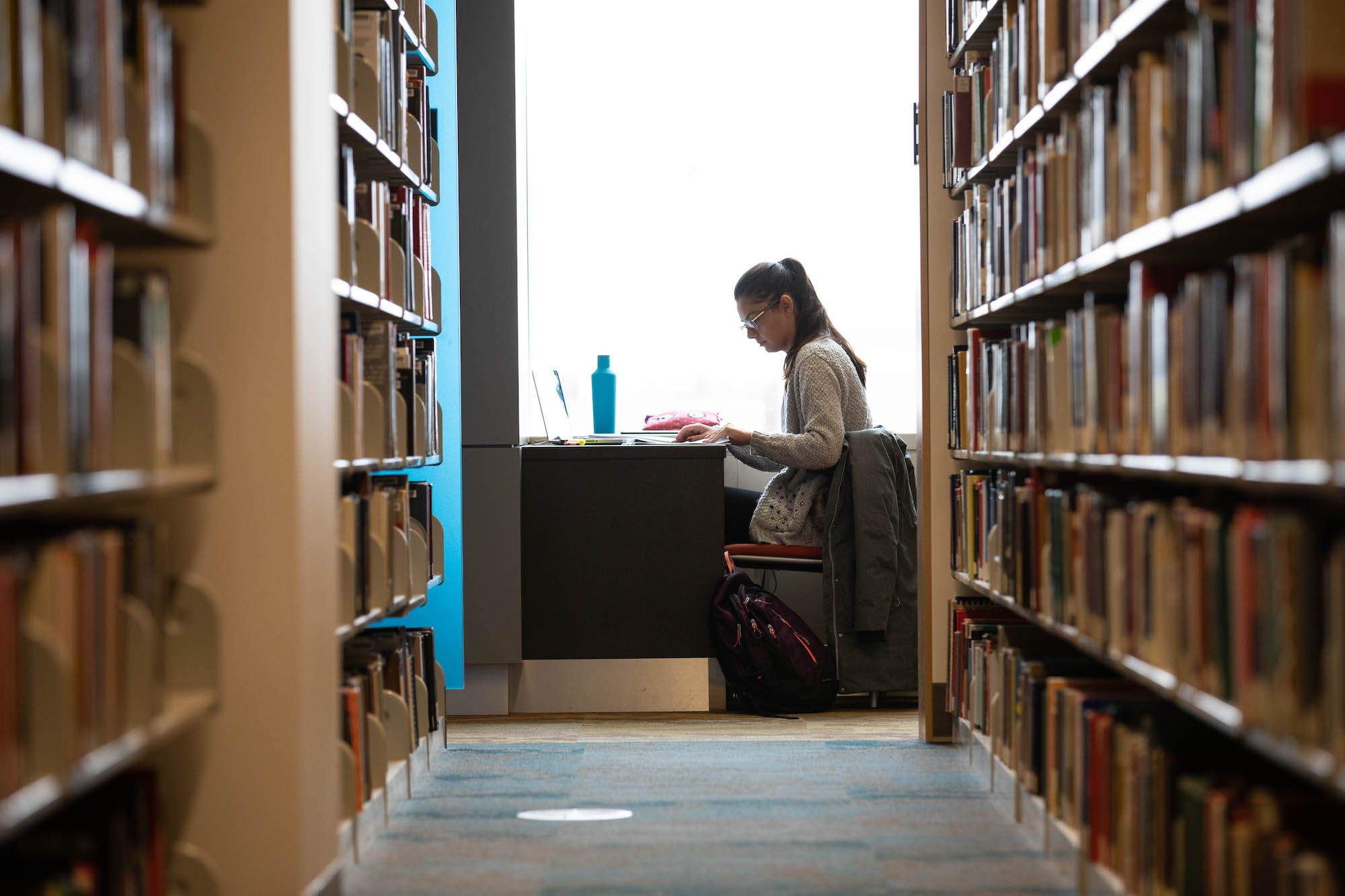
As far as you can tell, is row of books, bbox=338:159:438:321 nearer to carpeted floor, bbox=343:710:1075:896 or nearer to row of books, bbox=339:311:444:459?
row of books, bbox=339:311:444:459

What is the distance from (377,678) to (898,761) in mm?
1332

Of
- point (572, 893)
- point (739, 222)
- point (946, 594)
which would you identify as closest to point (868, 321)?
point (739, 222)

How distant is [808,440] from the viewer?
11.7 ft

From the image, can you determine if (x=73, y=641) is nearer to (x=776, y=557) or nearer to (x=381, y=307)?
(x=381, y=307)

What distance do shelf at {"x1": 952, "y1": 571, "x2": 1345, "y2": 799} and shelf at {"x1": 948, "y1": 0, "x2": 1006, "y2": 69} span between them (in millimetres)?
1314

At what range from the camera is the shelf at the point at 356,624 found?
6.87 feet

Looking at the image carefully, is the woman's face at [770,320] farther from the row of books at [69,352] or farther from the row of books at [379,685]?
the row of books at [69,352]

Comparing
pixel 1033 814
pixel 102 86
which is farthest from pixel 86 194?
pixel 1033 814

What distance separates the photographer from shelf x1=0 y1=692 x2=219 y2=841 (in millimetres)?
1102

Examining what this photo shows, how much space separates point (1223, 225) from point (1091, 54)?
0.49 metres

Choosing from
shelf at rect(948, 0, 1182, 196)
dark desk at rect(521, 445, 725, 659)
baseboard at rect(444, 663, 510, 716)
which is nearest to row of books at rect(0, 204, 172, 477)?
shelf at rect(948, 0, 1182, 196)

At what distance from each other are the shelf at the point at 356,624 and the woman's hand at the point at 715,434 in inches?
60.0

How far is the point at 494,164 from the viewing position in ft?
11.9

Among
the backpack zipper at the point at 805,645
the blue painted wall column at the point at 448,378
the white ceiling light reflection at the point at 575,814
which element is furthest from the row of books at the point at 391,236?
the backpack zipper at the point at 805,645
